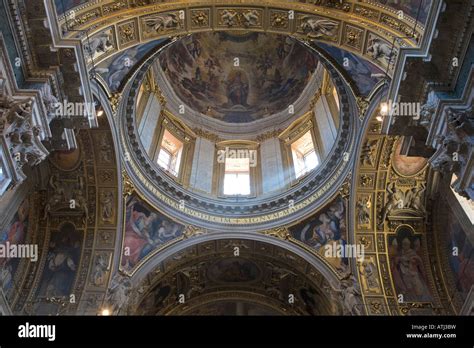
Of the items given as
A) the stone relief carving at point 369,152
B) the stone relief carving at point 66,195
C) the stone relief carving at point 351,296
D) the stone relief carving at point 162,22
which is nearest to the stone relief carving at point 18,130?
the stone relief carving at point 162,22

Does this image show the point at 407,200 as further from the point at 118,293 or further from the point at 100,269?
the point at 100,269

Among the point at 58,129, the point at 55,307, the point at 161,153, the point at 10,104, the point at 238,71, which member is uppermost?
the point at 238,71

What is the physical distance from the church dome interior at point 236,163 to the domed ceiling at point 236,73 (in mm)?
112

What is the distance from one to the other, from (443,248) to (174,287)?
9529 millimetres

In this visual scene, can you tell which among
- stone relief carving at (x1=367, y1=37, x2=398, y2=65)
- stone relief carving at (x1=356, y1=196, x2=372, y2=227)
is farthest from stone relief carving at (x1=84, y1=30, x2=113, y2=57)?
stone relief carving at (x1=356, y1=196, x2=372, y2=227)

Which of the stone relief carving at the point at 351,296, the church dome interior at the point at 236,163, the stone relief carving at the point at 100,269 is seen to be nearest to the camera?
the church dome interior at the point at 236,163

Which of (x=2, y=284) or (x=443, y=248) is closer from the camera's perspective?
(x=2, y=284)

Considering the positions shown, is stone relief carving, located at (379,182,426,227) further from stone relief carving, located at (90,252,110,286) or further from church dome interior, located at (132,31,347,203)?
stone relief carving, located at (90,252,110,286)

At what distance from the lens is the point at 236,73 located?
26531mm

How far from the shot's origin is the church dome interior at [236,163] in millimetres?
9812

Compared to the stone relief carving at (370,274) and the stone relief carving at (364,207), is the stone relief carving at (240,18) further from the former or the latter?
the stone relief carving at (370,274)
